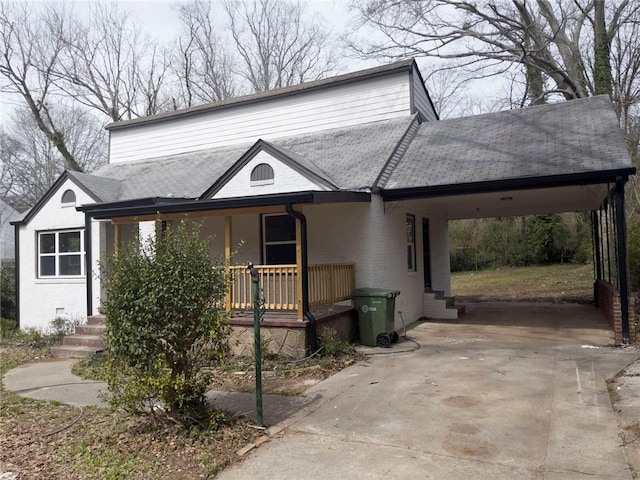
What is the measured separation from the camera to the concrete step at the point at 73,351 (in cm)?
971

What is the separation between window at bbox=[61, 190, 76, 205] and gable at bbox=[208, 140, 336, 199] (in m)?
4.15

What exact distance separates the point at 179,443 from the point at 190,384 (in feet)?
1.78

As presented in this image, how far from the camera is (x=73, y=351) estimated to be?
9.83 metres

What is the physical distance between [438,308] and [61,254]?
33.2 ft

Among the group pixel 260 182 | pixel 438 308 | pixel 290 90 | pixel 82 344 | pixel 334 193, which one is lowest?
pixel 82 344

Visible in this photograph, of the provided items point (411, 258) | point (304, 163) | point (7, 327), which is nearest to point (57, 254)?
point (7, 327)

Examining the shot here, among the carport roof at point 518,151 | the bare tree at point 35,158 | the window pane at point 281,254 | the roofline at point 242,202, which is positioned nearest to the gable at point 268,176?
the roofline at point 242,202

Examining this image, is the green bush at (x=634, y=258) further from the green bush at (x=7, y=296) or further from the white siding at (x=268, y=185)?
the green bush at (x=7, y=296)

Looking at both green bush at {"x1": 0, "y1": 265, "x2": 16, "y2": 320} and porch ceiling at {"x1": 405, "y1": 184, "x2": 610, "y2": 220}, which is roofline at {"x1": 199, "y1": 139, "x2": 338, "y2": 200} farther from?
green bush at {"x1": 0, "y1": 265, "x2": 16, "y2": 320}

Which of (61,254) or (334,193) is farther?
(61,254)

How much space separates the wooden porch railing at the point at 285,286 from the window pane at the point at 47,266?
22.0ft

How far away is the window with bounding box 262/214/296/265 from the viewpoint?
1088 cm

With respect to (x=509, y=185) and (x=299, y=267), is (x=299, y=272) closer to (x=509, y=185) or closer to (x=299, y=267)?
(x=299, y=267)

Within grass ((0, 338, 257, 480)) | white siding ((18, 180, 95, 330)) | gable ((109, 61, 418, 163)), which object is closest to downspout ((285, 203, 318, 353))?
grass ((0, 338, 257, 480))
